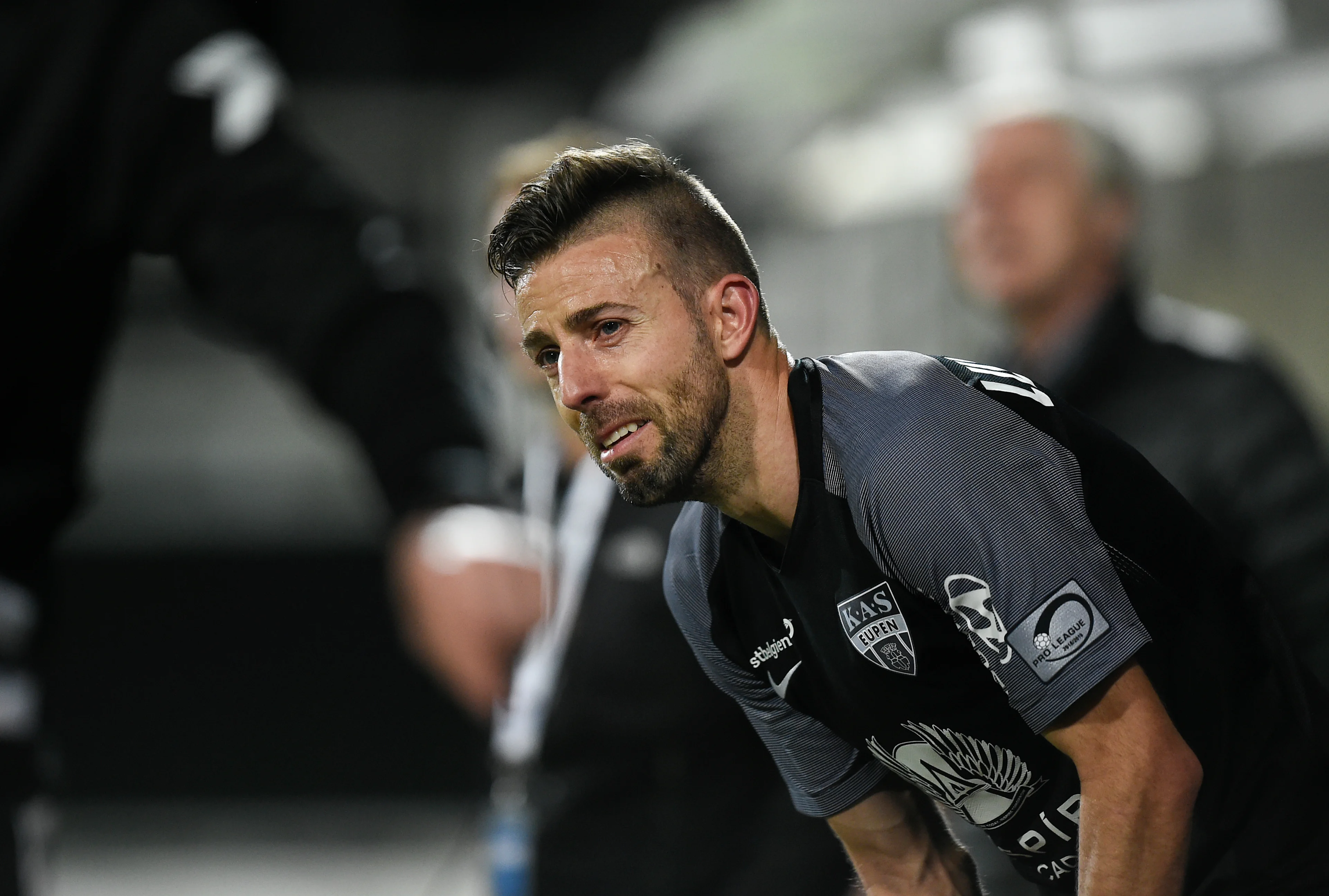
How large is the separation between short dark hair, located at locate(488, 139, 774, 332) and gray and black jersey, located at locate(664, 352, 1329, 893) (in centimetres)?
6

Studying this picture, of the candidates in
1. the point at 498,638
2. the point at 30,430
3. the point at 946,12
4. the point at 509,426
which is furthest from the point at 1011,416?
the point at 946,12

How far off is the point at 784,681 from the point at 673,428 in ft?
0.33

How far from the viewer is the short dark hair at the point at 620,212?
333 mm

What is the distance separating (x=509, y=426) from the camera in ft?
7.08

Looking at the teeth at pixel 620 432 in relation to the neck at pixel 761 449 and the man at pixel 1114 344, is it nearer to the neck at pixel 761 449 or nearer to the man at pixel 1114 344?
the neck at pixel 761 449

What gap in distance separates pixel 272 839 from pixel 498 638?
3.28m

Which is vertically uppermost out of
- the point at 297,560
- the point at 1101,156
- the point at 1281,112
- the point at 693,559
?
the point at 1281,112

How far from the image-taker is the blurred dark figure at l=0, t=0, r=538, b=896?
0.91 metres

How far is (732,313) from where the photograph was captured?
34 cm

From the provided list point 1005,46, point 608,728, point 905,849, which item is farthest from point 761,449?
point 1005,46

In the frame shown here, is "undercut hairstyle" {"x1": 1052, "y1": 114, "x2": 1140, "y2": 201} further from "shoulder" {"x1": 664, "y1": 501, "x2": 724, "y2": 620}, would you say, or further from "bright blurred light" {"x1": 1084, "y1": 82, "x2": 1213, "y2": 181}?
"bright blurred light" {"x1": 1084, "y1": 82, "x2": 1213, "y2": 181}

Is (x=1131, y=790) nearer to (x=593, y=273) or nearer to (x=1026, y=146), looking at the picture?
(x=593, y=273)

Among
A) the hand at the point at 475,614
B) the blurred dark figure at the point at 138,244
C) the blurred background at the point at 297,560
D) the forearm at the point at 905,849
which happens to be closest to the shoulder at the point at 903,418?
the forearm at the point at 905,849

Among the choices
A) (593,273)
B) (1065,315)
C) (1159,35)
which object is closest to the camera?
(593,273)
